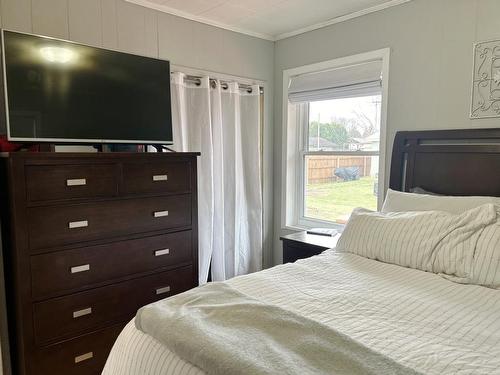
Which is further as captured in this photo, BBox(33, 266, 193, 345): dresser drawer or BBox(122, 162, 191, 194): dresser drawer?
BBox(122, 162, 191, 194): dresser drawer

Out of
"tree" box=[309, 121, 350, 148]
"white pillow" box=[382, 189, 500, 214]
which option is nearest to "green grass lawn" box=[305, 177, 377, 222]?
"tree" box=[309, 121, 350, 148]

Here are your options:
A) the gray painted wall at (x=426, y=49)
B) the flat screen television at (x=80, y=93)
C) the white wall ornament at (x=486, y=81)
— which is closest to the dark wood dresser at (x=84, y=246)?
the flat screen television at (x=80, y=93)

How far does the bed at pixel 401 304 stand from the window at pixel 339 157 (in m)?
0.68

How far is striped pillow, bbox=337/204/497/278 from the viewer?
1724 mm

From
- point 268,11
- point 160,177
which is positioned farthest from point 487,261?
point 268,11

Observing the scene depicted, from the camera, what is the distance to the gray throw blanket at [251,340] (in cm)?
94

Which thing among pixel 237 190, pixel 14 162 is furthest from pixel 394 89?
pixel 14 162

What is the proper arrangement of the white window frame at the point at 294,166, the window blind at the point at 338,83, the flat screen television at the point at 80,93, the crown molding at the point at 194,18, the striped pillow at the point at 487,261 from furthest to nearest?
the white window frame at the point at 294,166 < the window blind at the point at 338,83 < the crown molding at the point at 194,18 < the flat screen television at the point at 80,93 < the striped pillow at the point at 487,261

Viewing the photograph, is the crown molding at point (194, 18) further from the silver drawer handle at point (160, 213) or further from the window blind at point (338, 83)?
the silver drawer handle at point (160, 213)

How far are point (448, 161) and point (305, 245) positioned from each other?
111 centimetres

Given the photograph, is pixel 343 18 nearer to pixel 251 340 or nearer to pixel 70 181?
pixel 70 181

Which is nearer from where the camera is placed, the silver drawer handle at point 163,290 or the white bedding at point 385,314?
the white bedding at point 385,314

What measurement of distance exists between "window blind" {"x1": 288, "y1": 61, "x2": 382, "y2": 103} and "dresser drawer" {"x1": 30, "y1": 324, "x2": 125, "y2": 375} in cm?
229

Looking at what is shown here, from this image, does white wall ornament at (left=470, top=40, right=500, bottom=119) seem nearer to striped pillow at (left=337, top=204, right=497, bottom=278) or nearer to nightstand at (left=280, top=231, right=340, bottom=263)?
striped pillow at (left=337, top=204, right=497, bottom=278)
